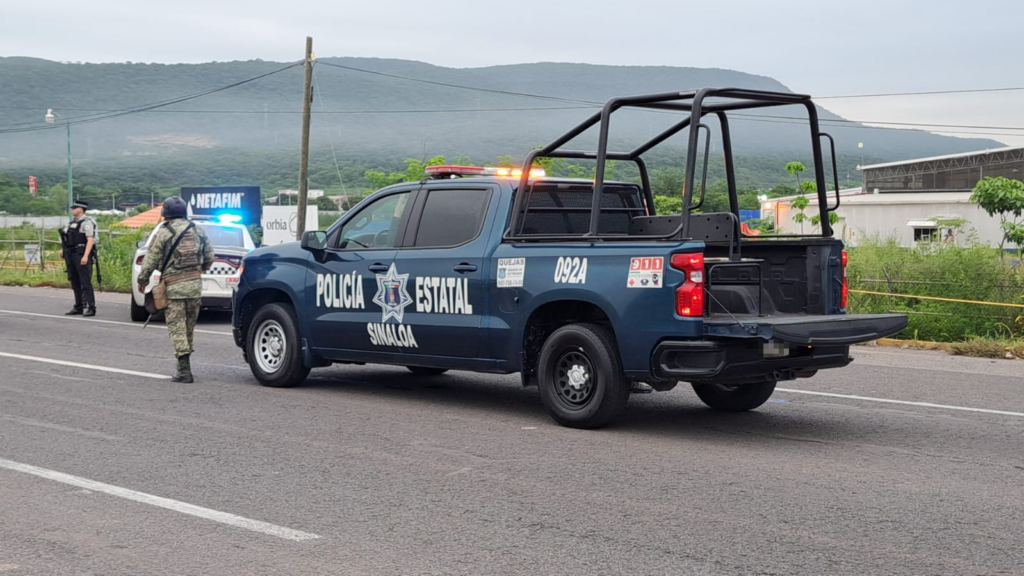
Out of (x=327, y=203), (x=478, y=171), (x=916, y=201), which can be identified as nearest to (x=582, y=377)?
(x=478, y=171)

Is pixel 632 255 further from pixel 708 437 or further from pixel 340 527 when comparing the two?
pixel 340 527

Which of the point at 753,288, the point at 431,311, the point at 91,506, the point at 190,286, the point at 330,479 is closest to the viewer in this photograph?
the point at 91,506

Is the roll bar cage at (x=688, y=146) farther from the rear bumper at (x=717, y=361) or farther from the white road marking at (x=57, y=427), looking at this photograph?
the white road marking at (x=57, y=427)

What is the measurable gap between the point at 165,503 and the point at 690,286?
3578mm

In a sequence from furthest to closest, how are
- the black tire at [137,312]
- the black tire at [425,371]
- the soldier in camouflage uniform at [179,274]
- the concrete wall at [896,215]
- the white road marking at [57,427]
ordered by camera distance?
the concrete wall at [896,215], the black tire at [137,312], the black tire at [425,371], the soldier in camouflage uniform at [179,274], the white road marking at [57,427]

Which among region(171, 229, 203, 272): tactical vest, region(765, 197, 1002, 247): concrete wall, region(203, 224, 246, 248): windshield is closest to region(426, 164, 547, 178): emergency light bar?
region(171, 229, 203, 272): tactical vest

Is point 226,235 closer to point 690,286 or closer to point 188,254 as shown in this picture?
point 188,254

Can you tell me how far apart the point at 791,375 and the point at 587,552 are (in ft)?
11.4

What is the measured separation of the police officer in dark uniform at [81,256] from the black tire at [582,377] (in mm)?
12857

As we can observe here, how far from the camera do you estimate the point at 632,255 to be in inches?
311

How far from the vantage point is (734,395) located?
929cm

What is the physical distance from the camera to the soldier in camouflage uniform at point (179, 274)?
10883 mm

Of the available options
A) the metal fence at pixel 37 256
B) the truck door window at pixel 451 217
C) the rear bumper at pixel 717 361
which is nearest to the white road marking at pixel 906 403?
the rear bumper at pixel 717 361

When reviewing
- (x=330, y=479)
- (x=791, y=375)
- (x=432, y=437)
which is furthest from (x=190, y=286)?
(x=791, y=375)
